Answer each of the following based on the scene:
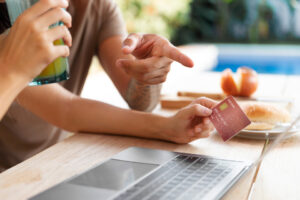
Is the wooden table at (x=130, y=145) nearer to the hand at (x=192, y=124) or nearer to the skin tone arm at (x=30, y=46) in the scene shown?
the hand at (x=192, y=124)

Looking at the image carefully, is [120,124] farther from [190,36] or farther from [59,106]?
[190,36]

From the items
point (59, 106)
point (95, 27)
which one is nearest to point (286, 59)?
point (95, 27)

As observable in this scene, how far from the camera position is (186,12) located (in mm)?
7215

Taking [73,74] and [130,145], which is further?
[73,74]

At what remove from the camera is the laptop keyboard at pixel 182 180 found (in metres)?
0.66

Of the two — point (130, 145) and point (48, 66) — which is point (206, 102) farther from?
point (48, 66)

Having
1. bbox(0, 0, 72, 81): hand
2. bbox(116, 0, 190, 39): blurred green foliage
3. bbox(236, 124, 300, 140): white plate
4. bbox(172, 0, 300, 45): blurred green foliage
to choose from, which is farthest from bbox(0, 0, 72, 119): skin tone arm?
bbox(172, 0, 300, 45): blurred green foliage

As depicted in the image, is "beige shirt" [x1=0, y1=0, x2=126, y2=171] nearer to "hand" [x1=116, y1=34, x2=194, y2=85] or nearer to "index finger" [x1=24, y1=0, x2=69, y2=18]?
"hand" [x1=116, y1=34, x2=194, y2=85]

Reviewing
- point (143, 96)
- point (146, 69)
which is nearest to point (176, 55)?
point (146, 69)

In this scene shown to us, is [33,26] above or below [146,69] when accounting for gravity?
above

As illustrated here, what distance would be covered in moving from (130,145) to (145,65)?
21 centimetres

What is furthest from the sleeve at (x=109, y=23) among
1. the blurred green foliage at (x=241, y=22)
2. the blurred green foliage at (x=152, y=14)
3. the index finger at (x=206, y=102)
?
the blurred green foliage at (x=241, y=22)

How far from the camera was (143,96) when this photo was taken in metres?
1.31

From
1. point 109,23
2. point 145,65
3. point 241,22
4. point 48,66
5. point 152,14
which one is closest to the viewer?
point 48,66
